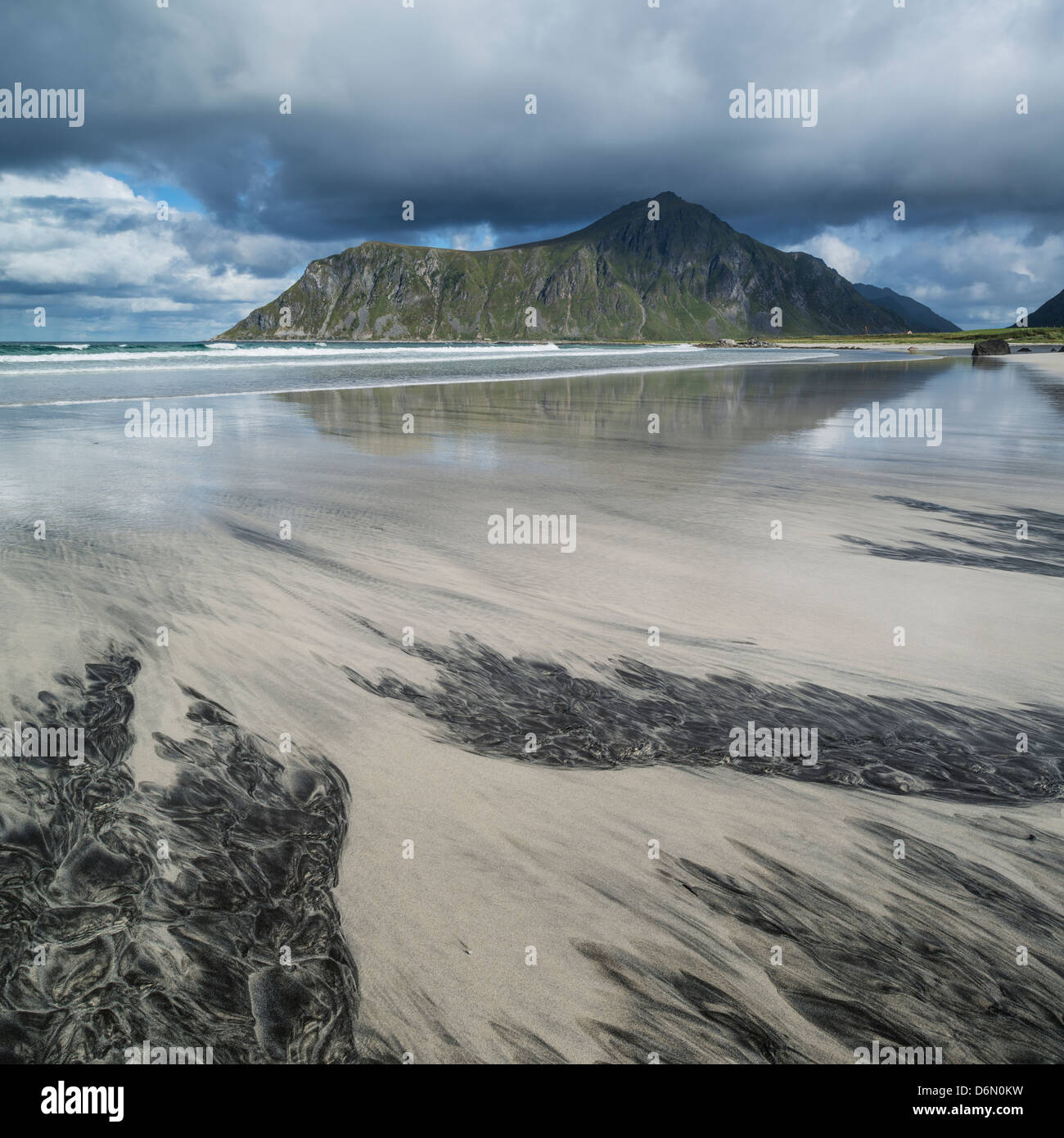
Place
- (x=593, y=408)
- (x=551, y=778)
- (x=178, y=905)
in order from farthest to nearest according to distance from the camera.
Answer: (x=593, y=408), (x=551, y=778), (x=178, y=905)

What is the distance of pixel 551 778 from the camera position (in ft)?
12.8

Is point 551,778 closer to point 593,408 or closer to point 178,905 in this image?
point 178,905

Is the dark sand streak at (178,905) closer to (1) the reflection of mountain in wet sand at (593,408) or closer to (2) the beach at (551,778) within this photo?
(2) the beach at (551,778)

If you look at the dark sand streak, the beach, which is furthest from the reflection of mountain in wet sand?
the dark sand streak

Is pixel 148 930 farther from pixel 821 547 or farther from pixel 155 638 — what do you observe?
pixel 821 547

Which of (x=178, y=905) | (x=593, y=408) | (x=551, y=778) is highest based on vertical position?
(x=593, y=408)

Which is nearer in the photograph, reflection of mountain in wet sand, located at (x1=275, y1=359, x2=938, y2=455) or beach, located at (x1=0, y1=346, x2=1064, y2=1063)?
beach, located at (x1=0, y1=346, x2=1064, y2=1063)

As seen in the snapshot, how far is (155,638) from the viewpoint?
18.1ft

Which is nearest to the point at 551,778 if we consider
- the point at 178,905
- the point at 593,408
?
the point at 178,905

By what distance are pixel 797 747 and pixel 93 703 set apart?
15.6ft

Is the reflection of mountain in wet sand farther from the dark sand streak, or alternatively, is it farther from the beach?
the dark sand streak

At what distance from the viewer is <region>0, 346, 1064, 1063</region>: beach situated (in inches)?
103

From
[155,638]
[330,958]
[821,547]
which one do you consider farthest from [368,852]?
[821,547]
